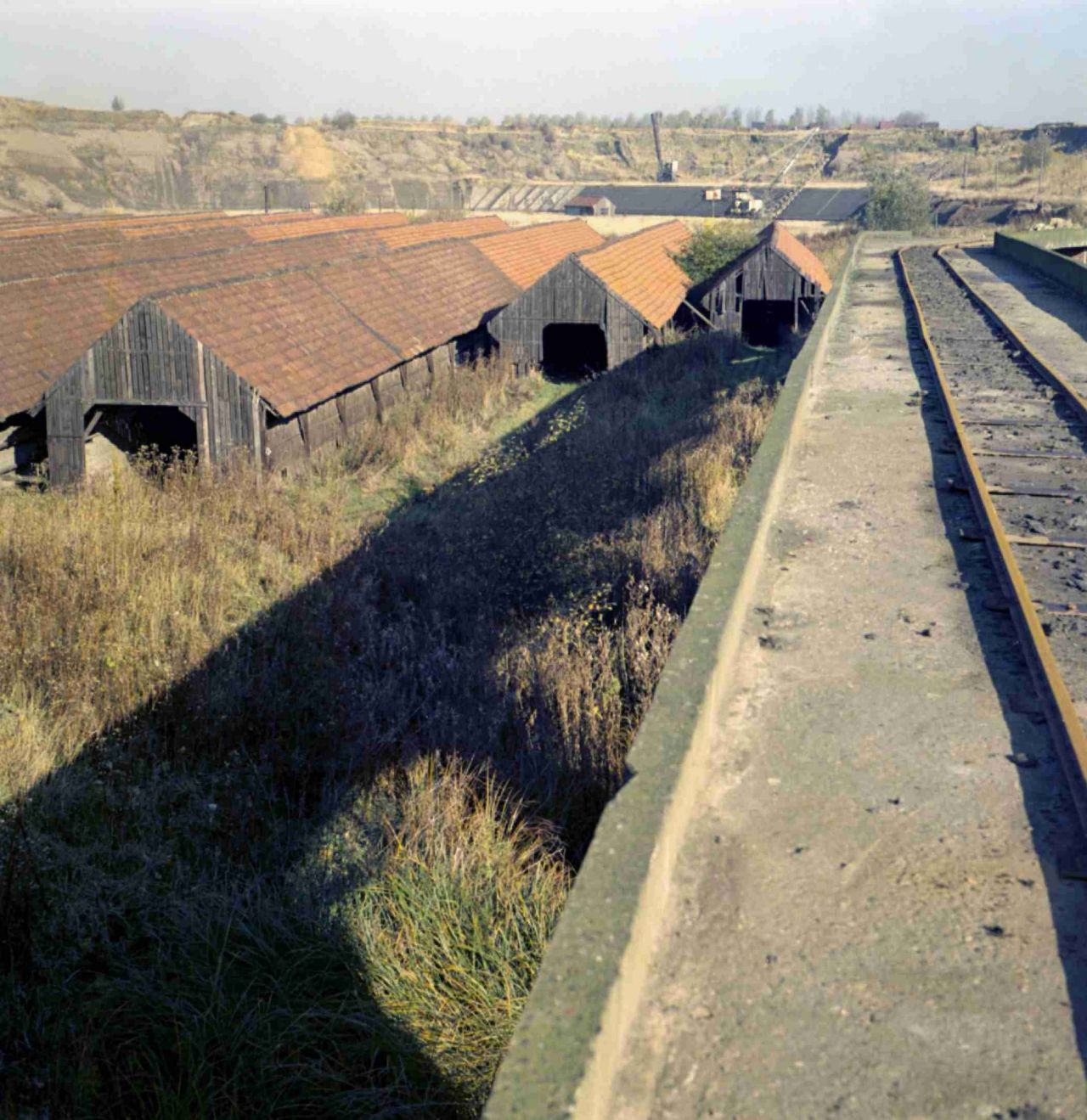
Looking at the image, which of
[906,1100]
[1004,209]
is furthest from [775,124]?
[906,1100]

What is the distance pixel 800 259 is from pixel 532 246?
28.5 feet

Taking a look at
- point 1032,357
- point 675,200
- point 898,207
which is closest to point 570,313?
point 1032,357

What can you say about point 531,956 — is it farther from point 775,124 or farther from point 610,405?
point 775,124

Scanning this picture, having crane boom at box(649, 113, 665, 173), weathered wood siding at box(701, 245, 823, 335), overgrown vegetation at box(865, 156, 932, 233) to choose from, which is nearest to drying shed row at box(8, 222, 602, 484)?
weathered wood siding at box(701, 245, 823, 335)

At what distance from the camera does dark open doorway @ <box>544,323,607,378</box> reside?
1055 inches

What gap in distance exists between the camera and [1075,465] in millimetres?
9664

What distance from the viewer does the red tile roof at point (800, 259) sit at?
1141 inches

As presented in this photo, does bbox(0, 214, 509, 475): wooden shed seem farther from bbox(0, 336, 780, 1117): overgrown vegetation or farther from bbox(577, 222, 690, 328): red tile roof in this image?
bbox(577, 222, 690, 328): red tile roof

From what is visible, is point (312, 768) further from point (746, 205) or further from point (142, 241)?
point (746, 205)

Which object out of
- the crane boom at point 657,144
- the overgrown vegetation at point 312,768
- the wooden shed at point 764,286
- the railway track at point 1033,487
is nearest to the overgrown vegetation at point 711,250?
the wooden shed at point 764,286

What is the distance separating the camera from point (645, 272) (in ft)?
95.9

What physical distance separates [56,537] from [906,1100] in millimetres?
11105

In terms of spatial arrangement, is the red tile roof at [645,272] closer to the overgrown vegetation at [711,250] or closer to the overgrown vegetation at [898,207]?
the overgrown vegetation at [711,250]

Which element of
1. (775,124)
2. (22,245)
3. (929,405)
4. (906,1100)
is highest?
(775,124)
